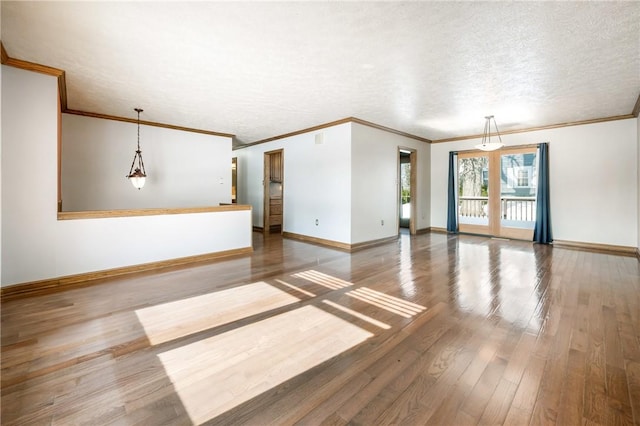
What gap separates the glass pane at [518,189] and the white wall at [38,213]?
770cm

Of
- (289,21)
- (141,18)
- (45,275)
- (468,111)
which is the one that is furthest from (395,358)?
(468,111)

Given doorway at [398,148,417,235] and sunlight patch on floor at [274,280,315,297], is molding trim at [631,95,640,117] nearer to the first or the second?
doorway at [398,148,417,235]

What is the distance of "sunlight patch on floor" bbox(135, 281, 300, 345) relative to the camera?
2.43 metres

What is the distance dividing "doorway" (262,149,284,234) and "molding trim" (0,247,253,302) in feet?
10.1

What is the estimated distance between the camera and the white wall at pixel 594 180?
5.46 m

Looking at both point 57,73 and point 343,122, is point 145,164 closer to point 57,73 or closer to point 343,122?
point 57,73

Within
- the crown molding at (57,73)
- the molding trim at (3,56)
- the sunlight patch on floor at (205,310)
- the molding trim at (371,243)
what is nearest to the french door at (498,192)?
the molding trim at (371,243)

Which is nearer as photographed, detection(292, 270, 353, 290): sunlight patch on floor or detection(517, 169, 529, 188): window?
detection(292, 270, 353, 290): sunlight patch on floor

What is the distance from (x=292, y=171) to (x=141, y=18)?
4.73 metres

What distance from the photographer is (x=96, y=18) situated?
245 centimetres

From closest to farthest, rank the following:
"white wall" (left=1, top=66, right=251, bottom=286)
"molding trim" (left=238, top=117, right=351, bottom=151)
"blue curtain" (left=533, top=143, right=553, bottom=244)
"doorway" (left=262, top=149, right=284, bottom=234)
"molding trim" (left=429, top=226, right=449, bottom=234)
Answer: "white wall" (left=1, top=66, right=251, bottom=286), "molding trim" (left=238, top=117, right=351, bottom=151), "blue curtain" (left=533, top=143, right=553, bottom=244), "doorway" (left=262, top=149, right=284, bottom=234), "molding trim" (left=429, top=226, right=449, bottom=234)

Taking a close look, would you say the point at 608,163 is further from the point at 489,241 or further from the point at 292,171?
the point at 292,171

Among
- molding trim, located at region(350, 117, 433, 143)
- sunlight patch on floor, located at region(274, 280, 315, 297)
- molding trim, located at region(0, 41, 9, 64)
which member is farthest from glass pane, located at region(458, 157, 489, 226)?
molding trim, located at region(0, 41, 9, 64)

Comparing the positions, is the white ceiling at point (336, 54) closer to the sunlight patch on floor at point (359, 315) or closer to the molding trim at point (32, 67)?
the molding trim at point (32, 67)
